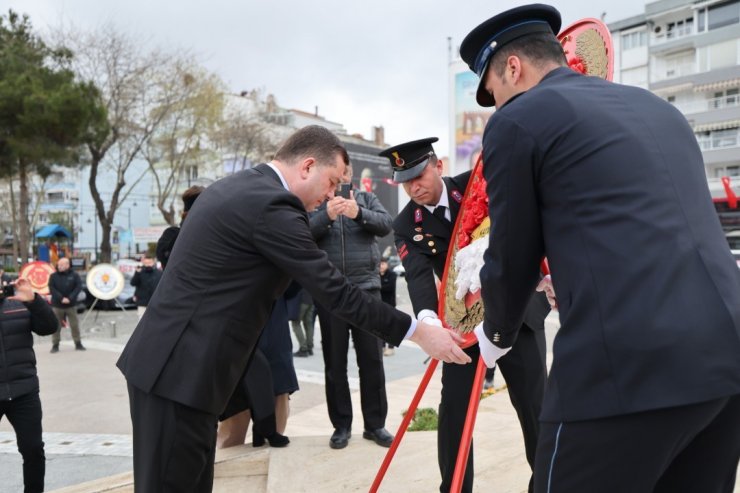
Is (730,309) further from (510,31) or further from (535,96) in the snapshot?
(510,31)

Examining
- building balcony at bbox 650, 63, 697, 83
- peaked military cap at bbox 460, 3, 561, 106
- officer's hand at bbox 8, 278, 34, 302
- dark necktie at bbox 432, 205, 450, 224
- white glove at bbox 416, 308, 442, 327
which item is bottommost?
white glove at bbox 416, 308, 442, 327

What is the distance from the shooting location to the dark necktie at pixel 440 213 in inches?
136

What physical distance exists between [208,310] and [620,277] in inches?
59.8

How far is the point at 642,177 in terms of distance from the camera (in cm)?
156

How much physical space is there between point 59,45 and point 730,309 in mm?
23937

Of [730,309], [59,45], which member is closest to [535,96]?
[730,309]

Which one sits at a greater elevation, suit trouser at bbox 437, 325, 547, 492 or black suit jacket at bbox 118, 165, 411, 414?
black suit jacket at bbox 118, 165, 411, 414

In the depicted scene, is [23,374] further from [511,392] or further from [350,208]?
[511,392]

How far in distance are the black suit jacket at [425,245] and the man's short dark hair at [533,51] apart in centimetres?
154

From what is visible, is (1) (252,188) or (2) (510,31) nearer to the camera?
(2) (510,31)

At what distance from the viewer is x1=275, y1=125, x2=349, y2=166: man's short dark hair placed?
2746 millimetres

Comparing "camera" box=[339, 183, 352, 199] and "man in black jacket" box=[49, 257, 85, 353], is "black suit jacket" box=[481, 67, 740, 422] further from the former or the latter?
"man in black jacket" box=[49, 257, 85, 353]

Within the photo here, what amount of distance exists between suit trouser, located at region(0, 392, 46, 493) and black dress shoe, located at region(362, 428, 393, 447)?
2171 mm

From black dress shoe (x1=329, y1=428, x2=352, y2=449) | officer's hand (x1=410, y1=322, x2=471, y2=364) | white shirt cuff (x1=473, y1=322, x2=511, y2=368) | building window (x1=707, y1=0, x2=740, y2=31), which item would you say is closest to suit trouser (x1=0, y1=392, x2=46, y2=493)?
black dress shoe (x1=329, y1=428, x2=352, y2=449)
